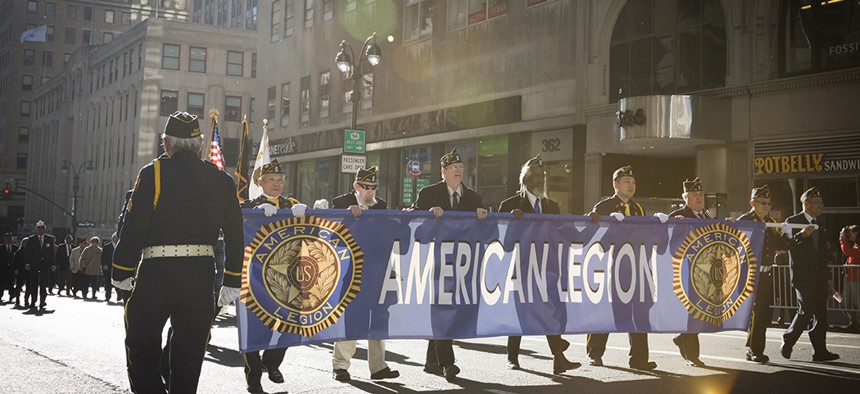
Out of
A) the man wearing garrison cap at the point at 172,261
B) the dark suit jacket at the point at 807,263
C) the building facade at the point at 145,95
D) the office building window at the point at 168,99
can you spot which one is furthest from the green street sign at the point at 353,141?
the office building window at the point at 168,99

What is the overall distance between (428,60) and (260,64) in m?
16.9

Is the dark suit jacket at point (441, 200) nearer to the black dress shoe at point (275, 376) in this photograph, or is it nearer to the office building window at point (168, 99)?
the black dress shoe at point (275, 376)

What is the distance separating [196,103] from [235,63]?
4712 millimetres

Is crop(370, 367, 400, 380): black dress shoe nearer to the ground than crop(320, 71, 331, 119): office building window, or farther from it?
nearer to the ground

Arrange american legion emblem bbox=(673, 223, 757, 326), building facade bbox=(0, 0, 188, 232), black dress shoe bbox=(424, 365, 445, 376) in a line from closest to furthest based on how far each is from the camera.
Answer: black dress shoe bbox=(424, 365, 445, 376)
american legion emblem bbox=(673, 223, 757, 326)
building facade bbox=(0, 0, 188, 232)

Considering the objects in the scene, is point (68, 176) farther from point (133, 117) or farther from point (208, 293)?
point (208, 293)

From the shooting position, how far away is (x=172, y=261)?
5.93 meters

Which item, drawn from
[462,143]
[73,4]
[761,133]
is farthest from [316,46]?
[73,4]

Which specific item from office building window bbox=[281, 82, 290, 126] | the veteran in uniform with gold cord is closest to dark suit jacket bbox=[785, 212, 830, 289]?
the veteran in uniform with gold cord

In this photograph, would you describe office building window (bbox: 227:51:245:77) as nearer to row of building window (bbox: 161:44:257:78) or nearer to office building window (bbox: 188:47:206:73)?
row of building window (bbox: 161:44:257:78)

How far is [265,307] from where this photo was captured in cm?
784

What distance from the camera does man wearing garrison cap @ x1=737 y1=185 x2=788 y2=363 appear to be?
10523 millimetres

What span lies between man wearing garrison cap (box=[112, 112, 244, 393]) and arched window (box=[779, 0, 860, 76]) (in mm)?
18475

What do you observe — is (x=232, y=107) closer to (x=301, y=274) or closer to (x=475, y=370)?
(x=475, y=370)
